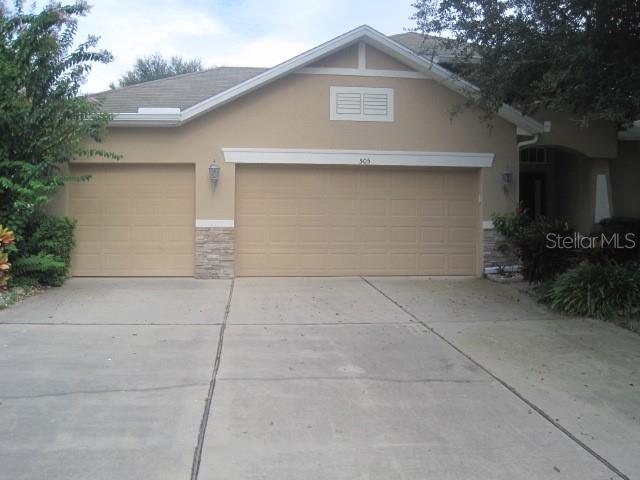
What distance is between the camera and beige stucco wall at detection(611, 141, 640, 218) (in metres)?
14.6

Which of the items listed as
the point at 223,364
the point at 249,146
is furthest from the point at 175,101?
the point at 223,364

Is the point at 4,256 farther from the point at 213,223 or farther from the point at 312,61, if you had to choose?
the point at 312,61

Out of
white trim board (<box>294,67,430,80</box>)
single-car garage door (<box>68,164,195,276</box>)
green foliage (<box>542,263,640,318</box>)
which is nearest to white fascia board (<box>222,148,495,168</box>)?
single-car garage door (<box>68,164,195,276</box>)

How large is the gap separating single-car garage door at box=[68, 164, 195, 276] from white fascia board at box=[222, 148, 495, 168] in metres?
1.26

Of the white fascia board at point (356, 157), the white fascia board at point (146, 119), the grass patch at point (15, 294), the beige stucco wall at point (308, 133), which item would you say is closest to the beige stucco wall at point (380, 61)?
the beige stucco wall at point (308, 133)

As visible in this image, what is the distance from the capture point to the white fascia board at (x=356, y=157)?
484 inches

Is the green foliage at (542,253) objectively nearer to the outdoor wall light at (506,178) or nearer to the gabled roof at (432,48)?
the outdoor wall light at (506,178)

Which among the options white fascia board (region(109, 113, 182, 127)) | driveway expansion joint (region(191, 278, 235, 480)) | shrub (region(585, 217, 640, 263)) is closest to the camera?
driveway expansion joint (region(191, 278, 235, 480))

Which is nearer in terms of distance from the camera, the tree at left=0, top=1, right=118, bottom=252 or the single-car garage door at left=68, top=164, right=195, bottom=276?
the tree at left=0, top=1, right=118, bottom=252

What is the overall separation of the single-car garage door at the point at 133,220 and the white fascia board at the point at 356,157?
1.26 metres

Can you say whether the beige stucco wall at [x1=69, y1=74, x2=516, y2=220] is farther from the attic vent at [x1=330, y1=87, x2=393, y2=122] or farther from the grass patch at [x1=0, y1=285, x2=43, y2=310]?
the grass patch at [x1=0, y1=285, x2=43, y2=310]

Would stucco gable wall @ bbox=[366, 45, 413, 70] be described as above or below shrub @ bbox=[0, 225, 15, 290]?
above

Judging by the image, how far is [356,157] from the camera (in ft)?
41.1

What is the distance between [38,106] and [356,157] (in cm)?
587
